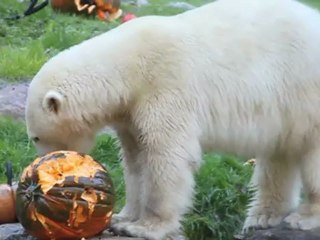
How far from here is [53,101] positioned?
509cm

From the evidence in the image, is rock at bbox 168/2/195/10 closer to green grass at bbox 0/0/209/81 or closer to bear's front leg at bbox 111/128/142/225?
green grass at bbox 0/0/209/81

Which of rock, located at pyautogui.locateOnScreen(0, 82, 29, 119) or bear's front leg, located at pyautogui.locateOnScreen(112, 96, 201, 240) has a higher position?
bear's front leg, located at pyautogui.locateOnScreen(112, 96, 201, 240)

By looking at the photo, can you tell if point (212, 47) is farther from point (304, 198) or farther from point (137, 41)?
point (304, 198)

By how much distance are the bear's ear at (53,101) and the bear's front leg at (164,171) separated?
0.45m

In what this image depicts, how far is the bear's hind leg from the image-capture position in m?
5.55

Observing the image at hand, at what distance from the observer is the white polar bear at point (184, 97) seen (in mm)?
5102

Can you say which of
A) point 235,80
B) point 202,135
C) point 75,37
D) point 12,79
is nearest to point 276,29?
point 235,80

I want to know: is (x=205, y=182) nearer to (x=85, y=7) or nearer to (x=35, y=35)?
(x=35, y=35)

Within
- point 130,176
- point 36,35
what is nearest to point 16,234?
point 130,176

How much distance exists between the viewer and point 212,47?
5.28 meters

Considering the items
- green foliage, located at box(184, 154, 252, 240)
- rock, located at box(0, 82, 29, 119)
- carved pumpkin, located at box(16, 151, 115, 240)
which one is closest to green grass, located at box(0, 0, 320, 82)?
rock, located at box(0, 82, 29, 119)

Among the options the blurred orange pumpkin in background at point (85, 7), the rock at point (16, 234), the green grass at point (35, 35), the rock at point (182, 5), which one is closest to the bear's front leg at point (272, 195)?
the rock at point (16, 234)

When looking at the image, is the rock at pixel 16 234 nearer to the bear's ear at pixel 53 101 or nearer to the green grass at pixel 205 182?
the bear's ear at pixel 53 101

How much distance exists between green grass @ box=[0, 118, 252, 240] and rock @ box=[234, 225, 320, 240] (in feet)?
1.15
